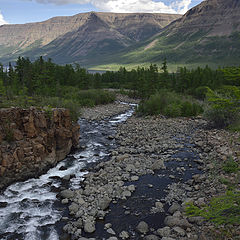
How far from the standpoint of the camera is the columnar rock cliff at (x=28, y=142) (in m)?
17.2

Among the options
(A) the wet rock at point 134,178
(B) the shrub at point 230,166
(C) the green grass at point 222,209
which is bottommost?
(A) the wet rock at point 134,178

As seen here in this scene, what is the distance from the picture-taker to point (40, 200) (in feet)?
50.6

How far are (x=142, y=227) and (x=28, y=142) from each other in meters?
11.8

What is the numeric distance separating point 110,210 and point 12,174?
28.3 feet

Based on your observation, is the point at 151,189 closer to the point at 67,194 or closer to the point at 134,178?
the point at 134,178

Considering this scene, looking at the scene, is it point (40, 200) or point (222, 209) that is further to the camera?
point (40, 200)

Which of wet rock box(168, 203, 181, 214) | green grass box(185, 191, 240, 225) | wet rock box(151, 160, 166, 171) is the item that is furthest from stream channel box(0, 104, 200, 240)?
green grass box(185, 191, 240, 225)

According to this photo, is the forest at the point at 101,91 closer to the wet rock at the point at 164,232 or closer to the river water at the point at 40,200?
the river water at the point at 40,200

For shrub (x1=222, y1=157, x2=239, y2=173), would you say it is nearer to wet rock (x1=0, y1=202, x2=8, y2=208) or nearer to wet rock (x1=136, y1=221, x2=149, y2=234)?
wet rock (x1=136, y1=221, x2=149, y2=234)

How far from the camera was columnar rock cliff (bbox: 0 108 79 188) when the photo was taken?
675 inches

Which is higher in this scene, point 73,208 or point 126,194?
point 73,208

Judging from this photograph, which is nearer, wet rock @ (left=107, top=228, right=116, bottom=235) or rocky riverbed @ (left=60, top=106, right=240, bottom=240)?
wet rock @ (left=107, top=228, right=116, bottom=235)

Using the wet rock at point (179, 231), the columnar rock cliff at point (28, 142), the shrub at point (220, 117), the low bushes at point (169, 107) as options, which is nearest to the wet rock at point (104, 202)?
the wet rock at point (179, 231)

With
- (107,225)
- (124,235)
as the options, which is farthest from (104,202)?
(124,235)
